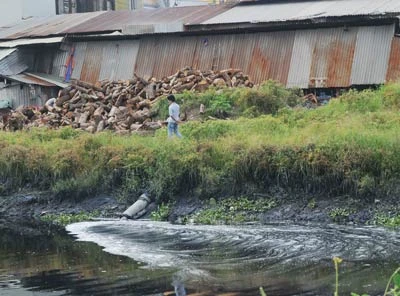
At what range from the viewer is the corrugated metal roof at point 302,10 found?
28656 mm

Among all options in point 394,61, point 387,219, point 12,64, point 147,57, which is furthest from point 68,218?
point 12,64

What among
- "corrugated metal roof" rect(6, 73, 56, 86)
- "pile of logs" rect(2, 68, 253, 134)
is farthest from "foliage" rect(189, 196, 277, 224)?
"corrugated metal roof" rect(6, 73, 56, 86)

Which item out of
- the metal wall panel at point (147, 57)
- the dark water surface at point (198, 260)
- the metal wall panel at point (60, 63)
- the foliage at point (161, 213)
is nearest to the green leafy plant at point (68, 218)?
the dark water surface at point (198, 260)

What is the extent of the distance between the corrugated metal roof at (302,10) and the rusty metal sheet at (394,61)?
146 centimetres

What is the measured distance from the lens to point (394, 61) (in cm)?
2666

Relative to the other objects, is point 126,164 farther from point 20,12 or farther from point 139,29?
point 20,12

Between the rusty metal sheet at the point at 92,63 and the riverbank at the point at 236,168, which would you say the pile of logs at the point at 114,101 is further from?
the rusty metal sheet at the point at 92,63

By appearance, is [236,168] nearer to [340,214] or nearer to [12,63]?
[340,214]

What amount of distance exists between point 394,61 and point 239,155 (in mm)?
10474

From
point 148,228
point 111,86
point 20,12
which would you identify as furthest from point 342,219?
point 20,12

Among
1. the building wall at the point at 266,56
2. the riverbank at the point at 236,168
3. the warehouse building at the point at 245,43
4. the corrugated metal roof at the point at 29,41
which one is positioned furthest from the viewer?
the corrugated metal roof at the point at 29,41

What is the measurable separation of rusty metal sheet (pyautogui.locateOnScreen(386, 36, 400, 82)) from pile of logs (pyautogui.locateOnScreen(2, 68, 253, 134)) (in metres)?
4.60

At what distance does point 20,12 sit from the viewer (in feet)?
140

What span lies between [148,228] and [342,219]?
409cm
